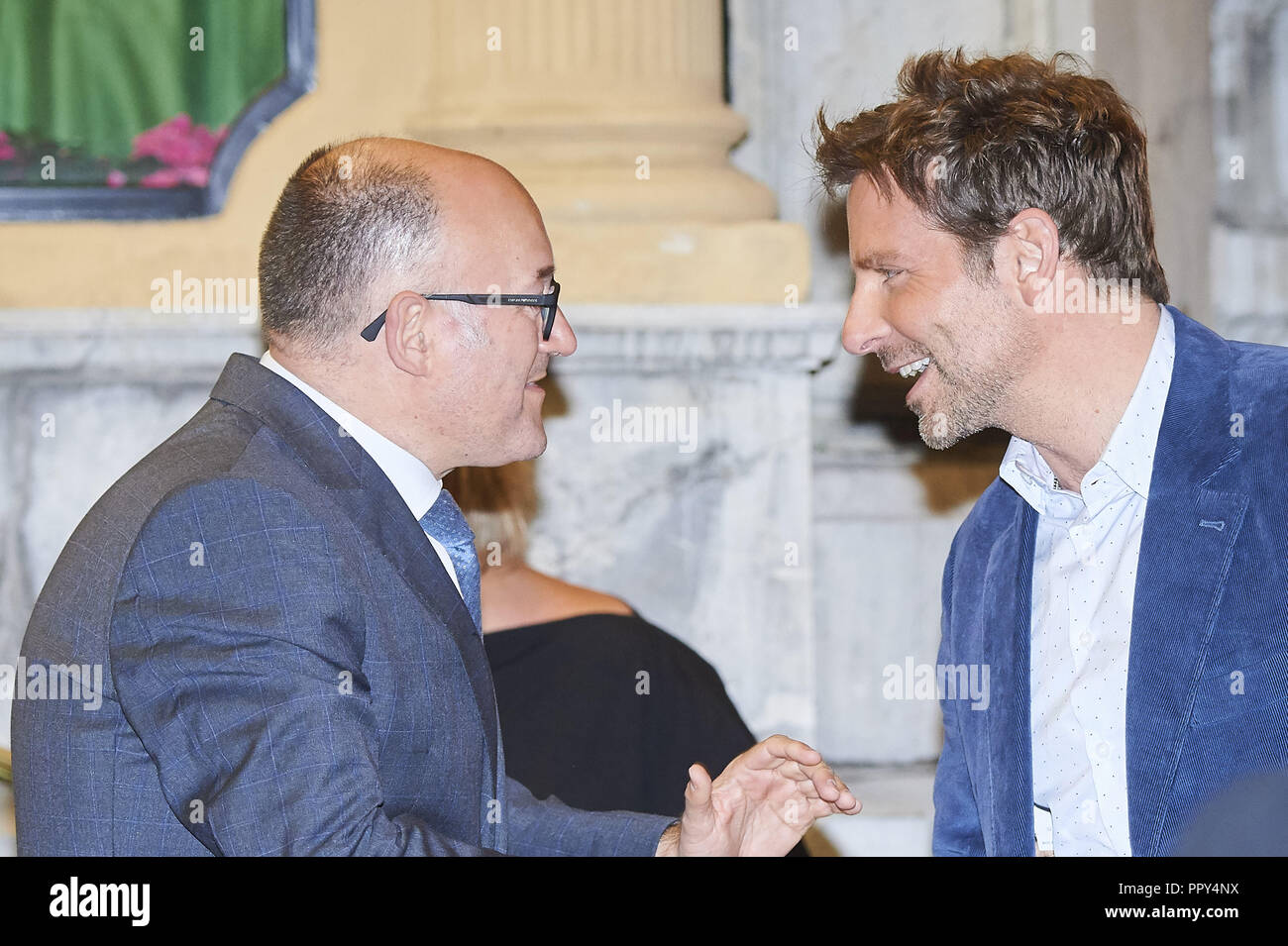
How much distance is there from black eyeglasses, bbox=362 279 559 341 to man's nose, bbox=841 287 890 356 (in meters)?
0.50

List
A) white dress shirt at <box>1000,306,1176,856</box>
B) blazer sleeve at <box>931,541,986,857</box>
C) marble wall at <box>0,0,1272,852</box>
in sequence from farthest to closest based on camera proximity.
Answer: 1. marble wall at <box>0,0,1272,852</box>
2. blazer sleeve at <box>931,541,986,857</box>
3. white dress shirt at <box>1000,306,1176,856</box>

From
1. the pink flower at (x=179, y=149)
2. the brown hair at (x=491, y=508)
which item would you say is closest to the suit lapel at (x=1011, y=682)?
the brown hair at (x=491, y=508)

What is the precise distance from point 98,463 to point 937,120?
7.80 ft

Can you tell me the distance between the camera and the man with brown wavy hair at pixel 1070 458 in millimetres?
1958

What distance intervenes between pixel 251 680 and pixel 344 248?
0.73m

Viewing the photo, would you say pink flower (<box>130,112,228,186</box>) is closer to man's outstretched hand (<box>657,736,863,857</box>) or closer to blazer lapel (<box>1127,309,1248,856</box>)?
man's outstretched hand (<box>657,736,863,857</box>)

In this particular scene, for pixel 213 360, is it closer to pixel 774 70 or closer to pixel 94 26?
pixel 94 26

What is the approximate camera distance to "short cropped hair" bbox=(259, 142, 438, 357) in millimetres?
2139

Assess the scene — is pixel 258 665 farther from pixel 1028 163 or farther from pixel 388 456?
pixel 1028 163

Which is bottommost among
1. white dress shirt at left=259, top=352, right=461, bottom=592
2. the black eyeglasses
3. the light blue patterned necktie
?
the light blue patterned necktie

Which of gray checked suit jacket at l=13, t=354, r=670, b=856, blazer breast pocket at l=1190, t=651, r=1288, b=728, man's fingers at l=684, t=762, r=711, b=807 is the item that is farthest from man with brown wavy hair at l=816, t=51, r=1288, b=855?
gray checked suit jacket at l=13, t=354, r=670, b=856

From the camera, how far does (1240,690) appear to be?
1.92 m

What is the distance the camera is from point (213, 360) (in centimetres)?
371

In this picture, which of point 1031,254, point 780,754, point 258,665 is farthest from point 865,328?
point 258,665
